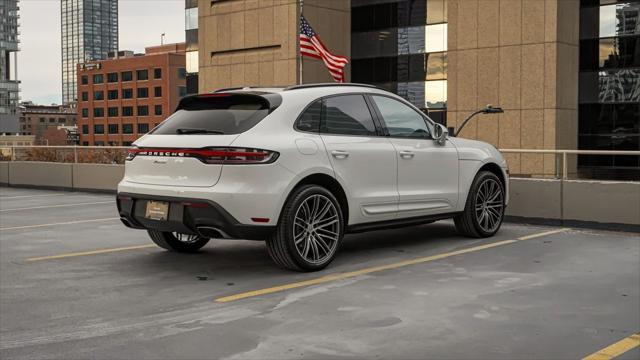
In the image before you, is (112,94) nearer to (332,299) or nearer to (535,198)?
(535,198)

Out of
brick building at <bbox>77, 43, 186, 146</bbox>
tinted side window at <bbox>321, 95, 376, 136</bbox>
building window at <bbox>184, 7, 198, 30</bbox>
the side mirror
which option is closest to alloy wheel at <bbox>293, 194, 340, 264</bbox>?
tinted side window at <bbox>321, 95, 376, 136</bbox>

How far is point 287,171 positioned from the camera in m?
6.74

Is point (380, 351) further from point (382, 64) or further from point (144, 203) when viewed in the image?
point (382, 64)

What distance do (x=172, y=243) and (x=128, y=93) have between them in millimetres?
151532

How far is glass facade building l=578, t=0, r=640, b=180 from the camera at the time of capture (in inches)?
1234

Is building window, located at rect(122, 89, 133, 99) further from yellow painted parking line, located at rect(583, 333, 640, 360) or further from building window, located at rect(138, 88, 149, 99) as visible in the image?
yellow painted parking line, located at rect(583, 333, 640, 360)

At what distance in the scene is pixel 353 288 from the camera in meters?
6.37

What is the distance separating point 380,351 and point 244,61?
1405 inches

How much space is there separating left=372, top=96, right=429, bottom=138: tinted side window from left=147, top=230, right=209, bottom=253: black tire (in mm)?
2501

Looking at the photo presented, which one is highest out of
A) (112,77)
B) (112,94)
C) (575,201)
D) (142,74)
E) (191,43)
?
(112,77)

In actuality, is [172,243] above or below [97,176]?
below

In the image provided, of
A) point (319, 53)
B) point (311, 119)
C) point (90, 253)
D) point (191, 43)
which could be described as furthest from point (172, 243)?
point (191, 43)

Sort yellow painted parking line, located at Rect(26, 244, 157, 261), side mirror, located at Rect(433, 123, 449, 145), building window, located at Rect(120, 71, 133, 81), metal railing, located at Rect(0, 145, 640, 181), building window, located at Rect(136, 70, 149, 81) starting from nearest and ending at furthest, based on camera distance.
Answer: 1. yellow painted parking line, located at Rect(26, 244, 157, 261)
2. side mirror, located at Rect(433, 123, 449, 145)
3. metal railing, located at Rect(0, 145, 640, 181)
4. building window, located at Rect(136, 70, 149, 81)
5. building window, located at Rect(120, 71, 133, 81)

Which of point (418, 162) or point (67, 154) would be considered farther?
point (67, 154)
